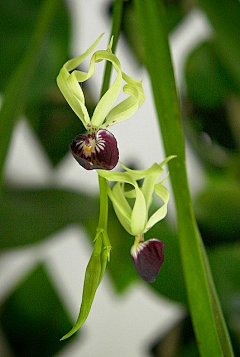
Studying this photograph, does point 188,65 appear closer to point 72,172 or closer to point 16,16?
point 16,16

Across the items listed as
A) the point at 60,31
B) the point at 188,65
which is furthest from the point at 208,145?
the point at 60,31

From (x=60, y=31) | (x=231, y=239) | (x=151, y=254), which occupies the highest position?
(x=60, y=31)

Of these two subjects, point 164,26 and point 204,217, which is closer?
point 164,26

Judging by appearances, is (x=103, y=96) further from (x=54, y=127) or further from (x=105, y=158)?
(x=54, y=127)

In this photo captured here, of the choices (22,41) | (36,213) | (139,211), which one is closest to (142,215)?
(139,211)

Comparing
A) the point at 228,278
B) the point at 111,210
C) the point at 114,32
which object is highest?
the point at 114,32

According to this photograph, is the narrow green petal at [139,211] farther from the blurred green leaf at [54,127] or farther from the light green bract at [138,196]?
the blurred green leaf at [54,127]

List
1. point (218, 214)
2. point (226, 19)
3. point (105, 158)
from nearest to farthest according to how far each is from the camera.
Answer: point (105, 158) → point (226, 19) → point (218, 214)
